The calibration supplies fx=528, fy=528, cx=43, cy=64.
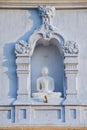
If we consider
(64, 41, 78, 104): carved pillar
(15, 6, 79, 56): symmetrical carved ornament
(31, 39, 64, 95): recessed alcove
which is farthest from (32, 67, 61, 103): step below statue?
(15, 6, 79, 56): symmetrical carved ornament

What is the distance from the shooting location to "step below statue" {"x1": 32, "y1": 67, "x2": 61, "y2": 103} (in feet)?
41.4

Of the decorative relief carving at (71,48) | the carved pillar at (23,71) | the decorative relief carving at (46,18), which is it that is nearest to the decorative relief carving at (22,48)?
the carved pillar at (23,71)

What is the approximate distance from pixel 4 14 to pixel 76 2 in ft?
5.97

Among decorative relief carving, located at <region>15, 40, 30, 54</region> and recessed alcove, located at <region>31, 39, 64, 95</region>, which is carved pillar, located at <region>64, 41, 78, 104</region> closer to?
recessed alcove, located at <region>31, 39, 64, 95</region>

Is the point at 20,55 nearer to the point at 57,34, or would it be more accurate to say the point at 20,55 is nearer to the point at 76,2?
the point at 57,34

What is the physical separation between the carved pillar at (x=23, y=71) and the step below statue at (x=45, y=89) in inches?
10.2

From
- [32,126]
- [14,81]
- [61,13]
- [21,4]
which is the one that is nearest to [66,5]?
[61,13]

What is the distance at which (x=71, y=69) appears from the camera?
1266 centimetres

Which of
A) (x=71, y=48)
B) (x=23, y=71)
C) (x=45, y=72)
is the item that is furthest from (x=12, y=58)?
(x=71, y=48)

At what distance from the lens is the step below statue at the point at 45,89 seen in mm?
12619

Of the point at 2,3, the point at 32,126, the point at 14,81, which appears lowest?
the point at 32,126

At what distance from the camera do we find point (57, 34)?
12945mm

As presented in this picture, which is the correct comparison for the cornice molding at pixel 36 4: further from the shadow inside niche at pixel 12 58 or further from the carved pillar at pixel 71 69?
the carved pillar at pixel 71 69

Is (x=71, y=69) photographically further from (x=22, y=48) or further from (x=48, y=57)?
(x=22, y=48)
